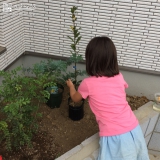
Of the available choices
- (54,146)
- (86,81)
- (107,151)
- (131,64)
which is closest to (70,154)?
(107,151)

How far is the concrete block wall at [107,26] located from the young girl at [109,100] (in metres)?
1.51

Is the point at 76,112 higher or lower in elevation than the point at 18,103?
lower

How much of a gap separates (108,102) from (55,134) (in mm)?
1226

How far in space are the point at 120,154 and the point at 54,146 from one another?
101 cm

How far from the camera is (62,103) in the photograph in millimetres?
3617

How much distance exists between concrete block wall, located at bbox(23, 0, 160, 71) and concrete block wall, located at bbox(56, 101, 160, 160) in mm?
1050

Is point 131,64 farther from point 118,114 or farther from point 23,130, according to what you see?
point 23,130

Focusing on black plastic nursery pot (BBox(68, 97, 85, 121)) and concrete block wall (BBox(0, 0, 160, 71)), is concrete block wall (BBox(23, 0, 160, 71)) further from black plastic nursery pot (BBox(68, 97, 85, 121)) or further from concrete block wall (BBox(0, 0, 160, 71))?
black plastic nursery pot (BBox(68, 97, 85, 121))

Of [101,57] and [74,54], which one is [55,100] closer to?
[74,54]

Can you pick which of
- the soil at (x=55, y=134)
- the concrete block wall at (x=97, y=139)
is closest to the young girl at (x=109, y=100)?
the concrete block wall at (x=97, y=139)

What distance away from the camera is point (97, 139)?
98.8 inches

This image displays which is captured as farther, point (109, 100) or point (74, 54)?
point (74, 54)

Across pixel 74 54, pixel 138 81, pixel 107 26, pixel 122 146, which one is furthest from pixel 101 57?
pixel 138 81

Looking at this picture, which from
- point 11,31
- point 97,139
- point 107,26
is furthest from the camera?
point 107,26
